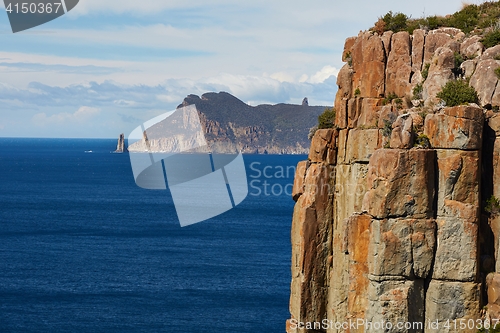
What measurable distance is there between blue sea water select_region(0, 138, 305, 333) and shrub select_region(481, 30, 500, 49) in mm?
44833

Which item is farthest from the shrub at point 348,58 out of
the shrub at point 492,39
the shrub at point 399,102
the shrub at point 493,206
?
the shrub at point 493,206

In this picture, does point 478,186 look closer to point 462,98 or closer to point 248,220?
point 462,98

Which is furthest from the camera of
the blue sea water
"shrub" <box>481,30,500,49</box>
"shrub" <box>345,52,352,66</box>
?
the blue sea water

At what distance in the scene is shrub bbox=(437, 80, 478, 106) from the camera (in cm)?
1966

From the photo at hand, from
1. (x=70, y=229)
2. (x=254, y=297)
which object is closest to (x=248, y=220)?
(x=70, y=229)

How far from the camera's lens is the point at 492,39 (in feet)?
70.1

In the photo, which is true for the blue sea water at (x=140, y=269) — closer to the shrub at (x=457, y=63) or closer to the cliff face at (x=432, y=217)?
the cliff face at (x=432, y=217)

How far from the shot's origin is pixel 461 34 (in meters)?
22.8

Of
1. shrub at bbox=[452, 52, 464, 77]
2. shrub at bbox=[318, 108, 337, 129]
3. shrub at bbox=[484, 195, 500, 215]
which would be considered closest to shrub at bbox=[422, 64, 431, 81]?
shrub at bbox=[452, 52, 464, 77]

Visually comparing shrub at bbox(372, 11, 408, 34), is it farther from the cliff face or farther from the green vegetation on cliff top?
the cliff face

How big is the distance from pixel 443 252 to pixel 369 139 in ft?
15.4

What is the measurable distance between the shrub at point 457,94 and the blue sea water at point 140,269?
150ft

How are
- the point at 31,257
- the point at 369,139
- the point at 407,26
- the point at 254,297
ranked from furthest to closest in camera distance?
1. the point at 31,257
2. the point at 254,297
3. the point at 407,26
4. the point at 369,139

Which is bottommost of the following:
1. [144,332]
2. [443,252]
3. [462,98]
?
[144,332]
